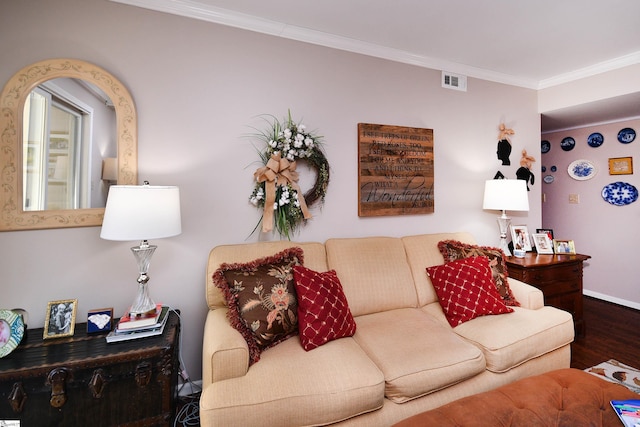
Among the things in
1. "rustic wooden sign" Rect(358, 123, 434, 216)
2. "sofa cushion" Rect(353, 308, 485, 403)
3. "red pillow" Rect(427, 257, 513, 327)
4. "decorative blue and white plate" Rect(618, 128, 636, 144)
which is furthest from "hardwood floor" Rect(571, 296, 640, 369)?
"decorative blue and white plate" Rect(618, 128, 636, 144)

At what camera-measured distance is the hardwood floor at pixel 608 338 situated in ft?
7.64

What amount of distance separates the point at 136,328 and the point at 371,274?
147 cm

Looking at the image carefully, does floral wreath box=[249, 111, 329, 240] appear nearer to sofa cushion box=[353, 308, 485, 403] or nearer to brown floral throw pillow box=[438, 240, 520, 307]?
sofa cushion box=[353, 308, 485, 403]

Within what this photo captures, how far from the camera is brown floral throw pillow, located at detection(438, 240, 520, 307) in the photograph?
6.82 ft

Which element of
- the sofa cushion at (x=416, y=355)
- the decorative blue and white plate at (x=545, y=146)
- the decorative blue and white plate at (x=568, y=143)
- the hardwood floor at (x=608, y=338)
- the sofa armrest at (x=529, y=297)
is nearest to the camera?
the sofa cushion at (x=416, y=355)

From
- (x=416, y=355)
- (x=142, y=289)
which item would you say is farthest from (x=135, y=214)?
(x=416, y=355)

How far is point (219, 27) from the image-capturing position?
1974 mm

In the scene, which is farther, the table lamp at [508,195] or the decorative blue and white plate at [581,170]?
the decorative blue and white plate at [581,170]

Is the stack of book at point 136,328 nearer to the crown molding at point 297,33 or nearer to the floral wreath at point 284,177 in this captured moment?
the floral wreath at point 284,177

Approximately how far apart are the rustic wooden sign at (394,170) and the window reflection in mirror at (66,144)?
5.84ft

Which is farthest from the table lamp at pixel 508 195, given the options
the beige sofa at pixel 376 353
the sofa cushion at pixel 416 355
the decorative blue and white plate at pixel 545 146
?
the decorative blue and white plate at pixel 545 146

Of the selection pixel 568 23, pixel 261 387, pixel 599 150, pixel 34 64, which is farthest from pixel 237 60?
pixel 599 150

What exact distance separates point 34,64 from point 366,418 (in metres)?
2.56

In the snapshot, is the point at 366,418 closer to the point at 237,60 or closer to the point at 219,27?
the point at 237,60
